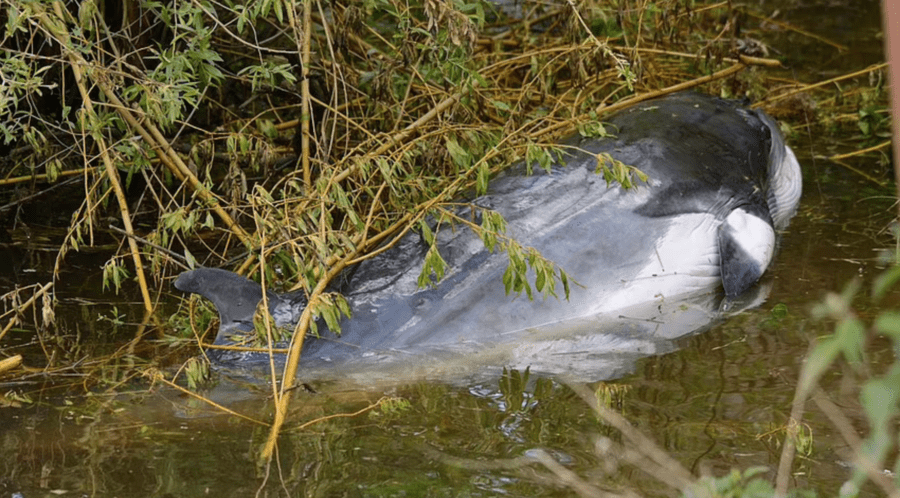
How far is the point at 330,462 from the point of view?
3.83m

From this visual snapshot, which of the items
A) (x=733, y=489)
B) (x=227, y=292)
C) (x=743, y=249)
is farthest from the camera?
(x=743, y=249)

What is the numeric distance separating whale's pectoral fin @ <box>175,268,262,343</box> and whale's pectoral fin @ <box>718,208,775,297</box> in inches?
91.2

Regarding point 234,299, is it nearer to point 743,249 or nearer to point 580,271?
point 580,271

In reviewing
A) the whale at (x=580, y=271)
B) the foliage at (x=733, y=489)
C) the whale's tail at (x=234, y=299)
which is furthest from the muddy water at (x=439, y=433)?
the foliage at (x=733, y=489)

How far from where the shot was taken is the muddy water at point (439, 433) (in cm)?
366

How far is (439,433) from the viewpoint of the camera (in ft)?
13.4

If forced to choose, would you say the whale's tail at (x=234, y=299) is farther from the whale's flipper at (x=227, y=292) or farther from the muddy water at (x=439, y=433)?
the muddy water at (x=439, y=433)

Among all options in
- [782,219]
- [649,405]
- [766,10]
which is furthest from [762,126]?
[766,10]

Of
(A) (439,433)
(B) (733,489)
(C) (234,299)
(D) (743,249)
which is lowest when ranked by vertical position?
(D) (743,249)

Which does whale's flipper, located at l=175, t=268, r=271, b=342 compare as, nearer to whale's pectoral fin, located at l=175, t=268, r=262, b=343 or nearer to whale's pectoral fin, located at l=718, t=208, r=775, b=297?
whale's pectoral fin, located at l=175, t=268, r=262, b=343

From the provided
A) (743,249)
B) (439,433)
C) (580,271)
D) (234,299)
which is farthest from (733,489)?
(743,249)

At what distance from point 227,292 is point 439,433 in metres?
1.24

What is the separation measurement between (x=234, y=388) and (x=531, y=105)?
3349 mm

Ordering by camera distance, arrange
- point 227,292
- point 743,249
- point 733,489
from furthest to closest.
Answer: point 743,249
point 227,292
point 733,489
